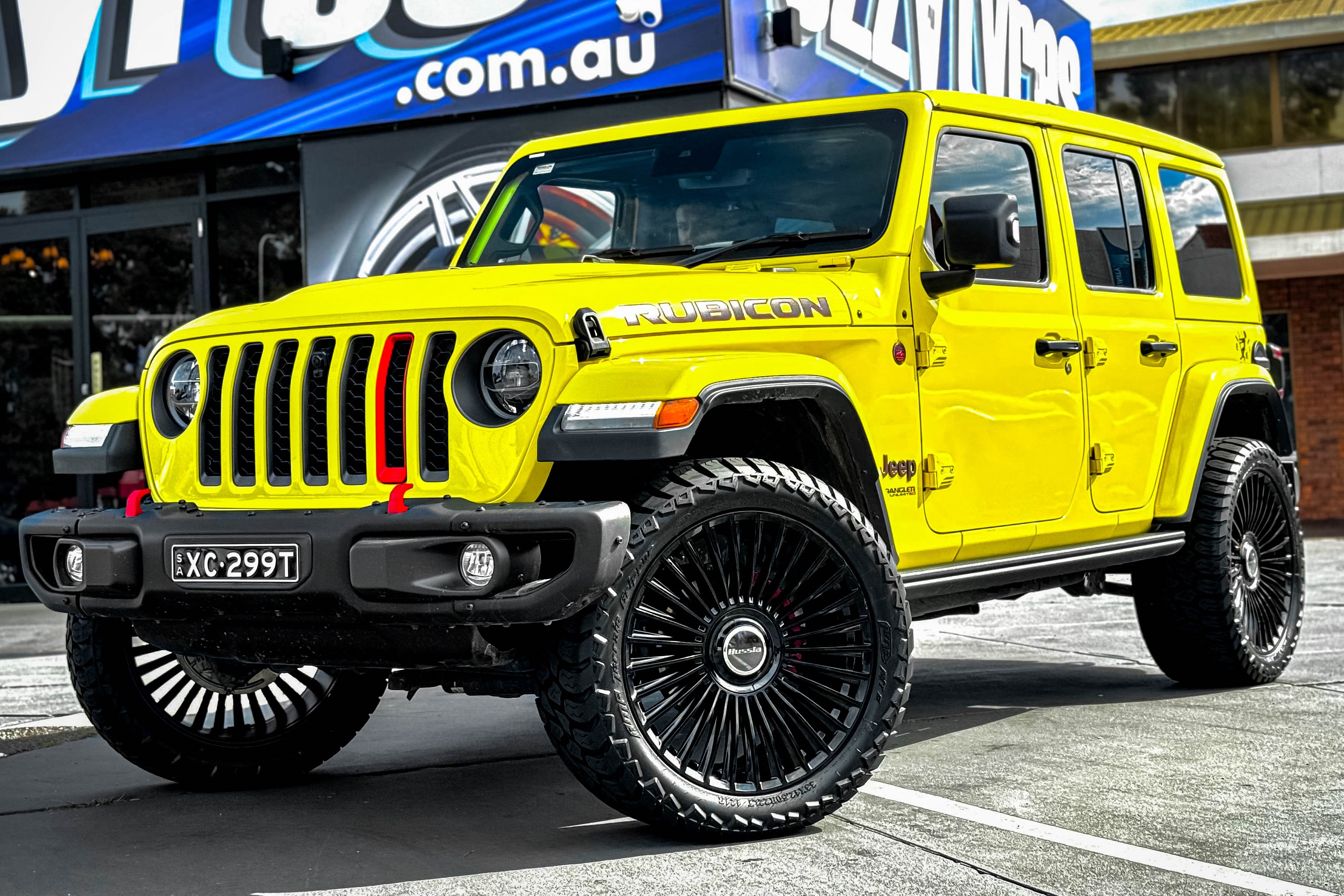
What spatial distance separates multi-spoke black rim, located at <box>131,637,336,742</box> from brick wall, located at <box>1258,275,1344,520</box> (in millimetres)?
18385

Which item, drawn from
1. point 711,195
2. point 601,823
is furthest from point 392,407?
point 711,195

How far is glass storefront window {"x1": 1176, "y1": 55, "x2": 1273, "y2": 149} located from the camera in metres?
22.3

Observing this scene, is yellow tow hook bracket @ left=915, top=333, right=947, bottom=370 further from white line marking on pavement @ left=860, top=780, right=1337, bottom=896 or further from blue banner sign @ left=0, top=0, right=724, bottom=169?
blue banner sign @ left=0, top=0, right=724, bottom=169

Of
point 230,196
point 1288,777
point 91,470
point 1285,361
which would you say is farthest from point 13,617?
point 1285,361

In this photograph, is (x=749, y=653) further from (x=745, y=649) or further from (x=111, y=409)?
(x=111, y=409)

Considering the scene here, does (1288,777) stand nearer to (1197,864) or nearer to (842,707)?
(1197,864)

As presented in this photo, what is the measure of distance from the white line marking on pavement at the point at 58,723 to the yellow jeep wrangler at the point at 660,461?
897 mm

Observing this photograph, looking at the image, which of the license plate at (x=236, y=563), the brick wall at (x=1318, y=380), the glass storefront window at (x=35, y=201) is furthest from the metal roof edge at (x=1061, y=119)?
the brick wall at (x=1318, y=380)

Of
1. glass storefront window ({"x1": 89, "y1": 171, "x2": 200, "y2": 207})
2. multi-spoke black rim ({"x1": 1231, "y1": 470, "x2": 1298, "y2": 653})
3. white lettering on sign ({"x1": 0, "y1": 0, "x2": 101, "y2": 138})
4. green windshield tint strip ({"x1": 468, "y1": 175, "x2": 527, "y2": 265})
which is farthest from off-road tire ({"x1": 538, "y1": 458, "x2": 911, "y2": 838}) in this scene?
white lettering on sign ({"x1": 0, "y1": 0, "x2": 101, "y2": 138})

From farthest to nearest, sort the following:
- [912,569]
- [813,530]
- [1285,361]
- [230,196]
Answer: [1285,361]
[230,196]
[912,569]
[813,530]

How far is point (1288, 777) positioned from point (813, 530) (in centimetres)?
177

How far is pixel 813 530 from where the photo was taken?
4.25 meters

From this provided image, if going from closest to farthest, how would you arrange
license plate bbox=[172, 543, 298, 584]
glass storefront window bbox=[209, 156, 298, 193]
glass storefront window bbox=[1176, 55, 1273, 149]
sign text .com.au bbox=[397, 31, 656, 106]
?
license plate bbox=[172, 543, 298, 584]
sign text .com.au bbox=[397, 31, 656, 106]
glass storefront window bbox=[209, 156, 298, 193]
glass storefront window bbox=[1176, 55, 1273, 149]

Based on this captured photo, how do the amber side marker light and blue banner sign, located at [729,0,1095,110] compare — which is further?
blue banner sign, located at [729,0,1095,110]
